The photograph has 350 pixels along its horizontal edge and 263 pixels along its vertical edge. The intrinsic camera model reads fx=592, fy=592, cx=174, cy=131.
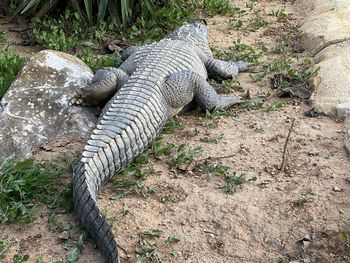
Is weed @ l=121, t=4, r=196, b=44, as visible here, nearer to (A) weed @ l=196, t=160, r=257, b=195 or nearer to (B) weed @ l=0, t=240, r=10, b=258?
(A) weed @ l=196, t=160, r=257, b=195

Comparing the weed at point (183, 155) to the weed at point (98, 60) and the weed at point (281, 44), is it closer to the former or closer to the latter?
the weed at point (98, 60)

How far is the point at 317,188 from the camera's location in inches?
153

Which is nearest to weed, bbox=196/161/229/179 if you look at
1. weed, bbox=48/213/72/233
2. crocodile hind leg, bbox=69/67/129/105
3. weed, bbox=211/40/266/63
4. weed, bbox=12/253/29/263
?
weed, bbox=48/213/72/233

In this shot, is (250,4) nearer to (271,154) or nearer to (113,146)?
(271,154)

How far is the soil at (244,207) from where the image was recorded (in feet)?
11.2

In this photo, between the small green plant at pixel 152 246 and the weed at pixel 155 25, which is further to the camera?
the weed at pixel 155 25

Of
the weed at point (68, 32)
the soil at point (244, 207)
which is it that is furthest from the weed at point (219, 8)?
the soil at point (244, 207)

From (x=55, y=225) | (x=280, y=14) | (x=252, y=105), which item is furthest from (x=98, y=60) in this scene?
(x=55, y=225)

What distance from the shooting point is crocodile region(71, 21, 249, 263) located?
11.6ft

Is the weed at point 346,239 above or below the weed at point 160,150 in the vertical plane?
above

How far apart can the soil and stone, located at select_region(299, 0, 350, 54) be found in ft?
4.69

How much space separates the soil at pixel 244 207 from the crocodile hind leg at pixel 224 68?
0.94 m

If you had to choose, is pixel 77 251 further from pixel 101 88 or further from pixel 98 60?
pixel 98 60

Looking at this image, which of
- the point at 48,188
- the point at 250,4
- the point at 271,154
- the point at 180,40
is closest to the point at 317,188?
the point at 271,154
